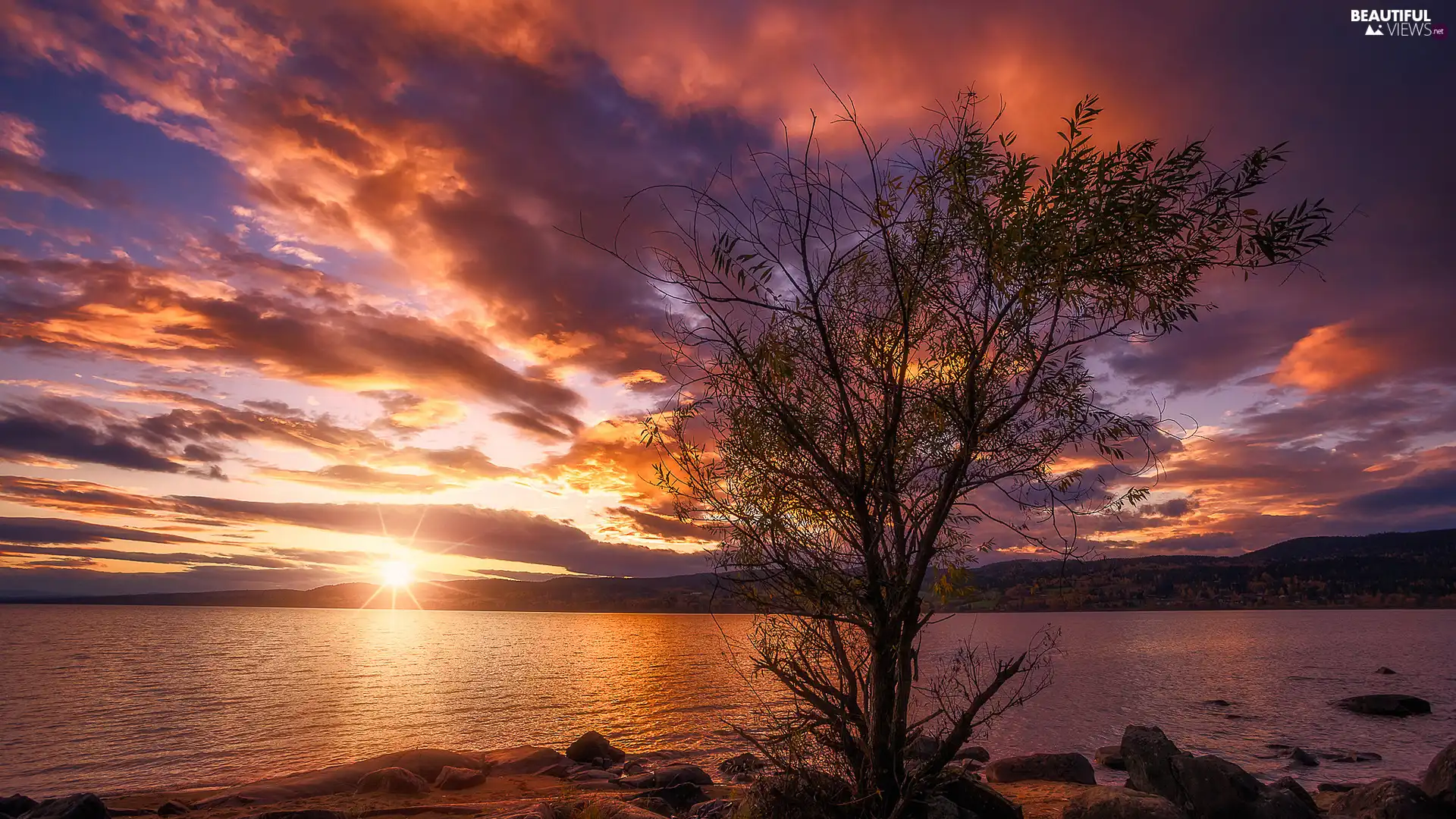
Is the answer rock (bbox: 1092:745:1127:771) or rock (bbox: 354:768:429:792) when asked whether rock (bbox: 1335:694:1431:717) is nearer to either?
rock (bbox: 1092:745:1127:771)

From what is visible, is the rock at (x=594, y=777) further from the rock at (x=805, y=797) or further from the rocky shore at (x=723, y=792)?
the rock at (x=805, y=797)

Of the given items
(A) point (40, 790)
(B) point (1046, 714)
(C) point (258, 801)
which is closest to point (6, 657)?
(A) point (40, 790)

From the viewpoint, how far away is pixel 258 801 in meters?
28.0

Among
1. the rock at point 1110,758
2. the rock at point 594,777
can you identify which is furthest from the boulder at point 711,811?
the rock at point 1110,758

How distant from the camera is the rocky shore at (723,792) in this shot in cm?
1617

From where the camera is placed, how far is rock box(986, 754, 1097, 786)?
29.3m

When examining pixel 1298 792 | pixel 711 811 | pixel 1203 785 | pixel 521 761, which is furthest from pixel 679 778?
pixel 1298 792

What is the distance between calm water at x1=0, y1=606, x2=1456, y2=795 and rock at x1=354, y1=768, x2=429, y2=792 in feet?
36.3

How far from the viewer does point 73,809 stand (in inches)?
922

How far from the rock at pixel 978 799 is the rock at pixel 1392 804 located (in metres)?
14.6

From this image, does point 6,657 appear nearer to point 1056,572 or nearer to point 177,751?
point 177,751

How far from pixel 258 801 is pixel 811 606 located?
2973 centimetres

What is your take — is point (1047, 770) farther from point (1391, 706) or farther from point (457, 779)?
point (1391, 706)

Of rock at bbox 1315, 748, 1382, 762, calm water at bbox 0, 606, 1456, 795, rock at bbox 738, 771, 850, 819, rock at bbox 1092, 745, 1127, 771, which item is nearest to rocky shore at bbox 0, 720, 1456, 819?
rock at bbox 738, 771, 850, 819
